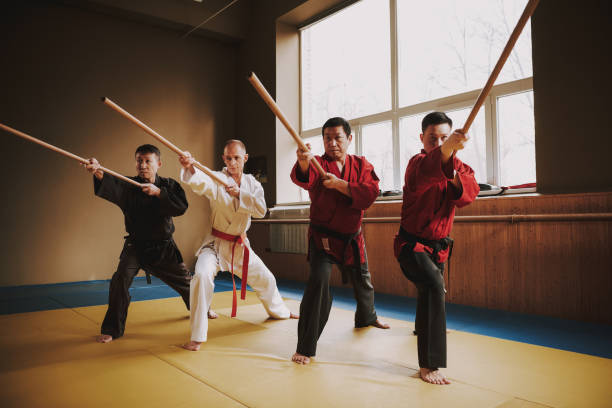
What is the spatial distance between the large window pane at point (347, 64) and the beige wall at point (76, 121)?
192cm

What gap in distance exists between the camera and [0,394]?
1.75 metres

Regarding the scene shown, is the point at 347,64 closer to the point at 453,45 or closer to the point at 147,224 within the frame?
the point at 453,45

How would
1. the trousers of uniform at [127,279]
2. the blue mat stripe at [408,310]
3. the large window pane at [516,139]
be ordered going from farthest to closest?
the large window pane at [516,139]
the trousers of uniform at [127,279]
the blue mat stripe at [408,310]

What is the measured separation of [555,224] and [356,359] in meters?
1.96

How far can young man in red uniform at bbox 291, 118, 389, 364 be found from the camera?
218cm

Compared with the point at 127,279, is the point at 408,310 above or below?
below

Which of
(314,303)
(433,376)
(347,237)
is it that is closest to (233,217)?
(347,237)

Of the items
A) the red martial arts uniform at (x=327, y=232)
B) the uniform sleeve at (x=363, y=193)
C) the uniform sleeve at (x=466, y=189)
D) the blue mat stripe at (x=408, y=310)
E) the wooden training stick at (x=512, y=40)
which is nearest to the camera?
the wooden training stick at (x=512, y=40)

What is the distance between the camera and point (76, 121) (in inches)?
212

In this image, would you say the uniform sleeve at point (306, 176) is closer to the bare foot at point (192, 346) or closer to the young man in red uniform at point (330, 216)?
the young man in red uniform at point (330, 216)

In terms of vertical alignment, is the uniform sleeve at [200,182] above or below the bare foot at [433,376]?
above

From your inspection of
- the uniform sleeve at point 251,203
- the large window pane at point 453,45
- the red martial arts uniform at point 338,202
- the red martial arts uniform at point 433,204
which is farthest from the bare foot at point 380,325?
the large window pane at point 453,45

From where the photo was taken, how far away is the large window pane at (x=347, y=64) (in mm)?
4938

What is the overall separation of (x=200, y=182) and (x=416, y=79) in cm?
298
